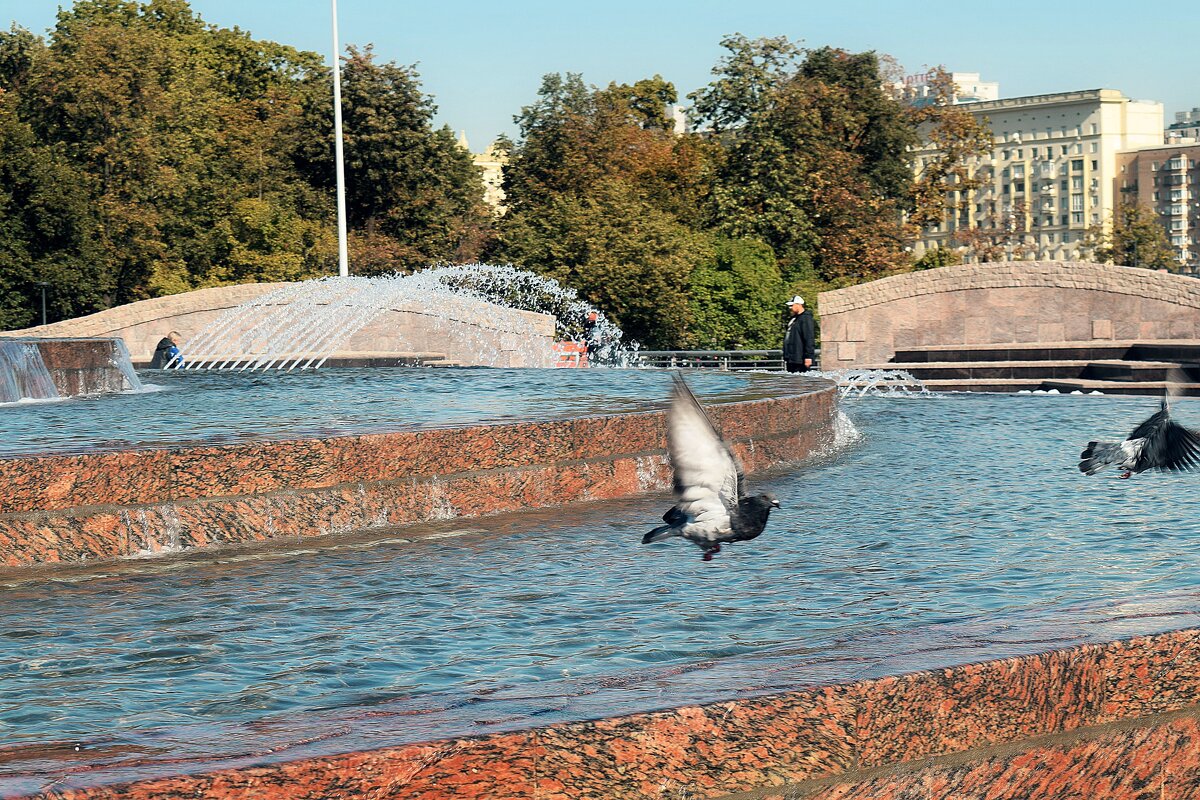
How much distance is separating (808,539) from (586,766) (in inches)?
182

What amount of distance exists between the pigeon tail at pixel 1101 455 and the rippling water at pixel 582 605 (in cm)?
41

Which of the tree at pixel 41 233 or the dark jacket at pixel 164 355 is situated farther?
the tree at pixel 41 233

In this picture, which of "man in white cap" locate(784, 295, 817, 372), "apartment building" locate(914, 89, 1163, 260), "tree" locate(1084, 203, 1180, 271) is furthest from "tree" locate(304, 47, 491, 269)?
"apartment building" locate(914, 89, 1163, 260)

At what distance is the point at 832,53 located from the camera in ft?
161

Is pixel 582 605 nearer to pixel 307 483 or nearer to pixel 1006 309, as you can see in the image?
A: pixel 307 483

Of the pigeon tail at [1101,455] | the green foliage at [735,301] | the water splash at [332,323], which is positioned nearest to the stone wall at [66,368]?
the water splash at [332,323]

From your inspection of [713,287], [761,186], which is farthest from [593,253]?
[761,186]

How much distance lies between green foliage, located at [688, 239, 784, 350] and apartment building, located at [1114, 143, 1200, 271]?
127m

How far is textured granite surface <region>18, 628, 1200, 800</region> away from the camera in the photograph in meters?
2.85

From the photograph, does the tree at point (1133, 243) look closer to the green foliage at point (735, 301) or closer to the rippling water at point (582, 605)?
the green foliage at point (735, 301)

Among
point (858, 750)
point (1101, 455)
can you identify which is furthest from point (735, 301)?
point (858, 750)

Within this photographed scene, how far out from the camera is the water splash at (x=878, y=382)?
20.3 metres

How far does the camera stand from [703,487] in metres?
4.43

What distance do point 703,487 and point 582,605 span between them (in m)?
1.57
